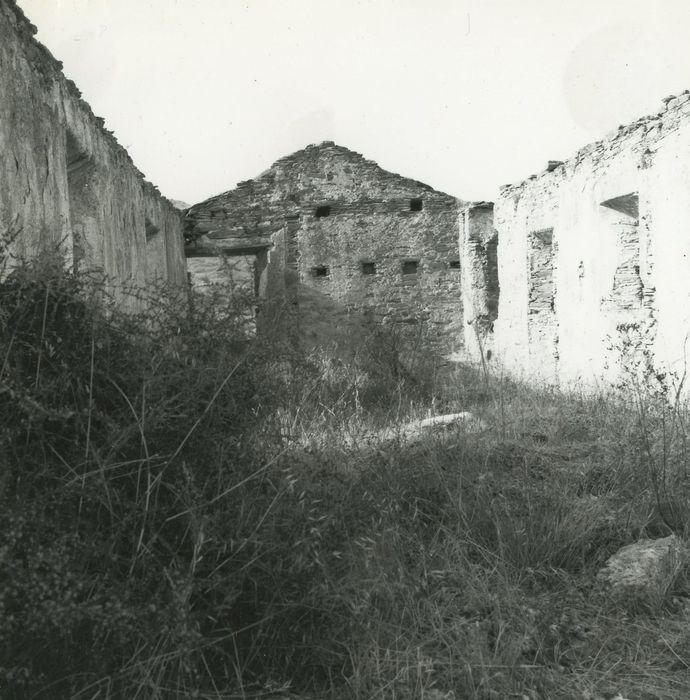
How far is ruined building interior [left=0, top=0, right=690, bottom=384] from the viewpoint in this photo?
559cm

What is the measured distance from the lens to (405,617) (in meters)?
2.79

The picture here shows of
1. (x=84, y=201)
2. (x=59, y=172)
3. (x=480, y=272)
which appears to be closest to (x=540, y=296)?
(x=480, y=272)

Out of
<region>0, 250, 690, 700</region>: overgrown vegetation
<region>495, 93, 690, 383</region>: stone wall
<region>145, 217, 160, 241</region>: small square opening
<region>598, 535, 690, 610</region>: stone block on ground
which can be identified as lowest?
<region>598, 535, 690, 610</region>: stone block on ground

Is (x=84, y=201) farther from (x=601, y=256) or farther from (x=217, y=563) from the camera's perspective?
(x=217, y=563)

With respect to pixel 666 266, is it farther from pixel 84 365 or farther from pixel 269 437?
pixel 84 365

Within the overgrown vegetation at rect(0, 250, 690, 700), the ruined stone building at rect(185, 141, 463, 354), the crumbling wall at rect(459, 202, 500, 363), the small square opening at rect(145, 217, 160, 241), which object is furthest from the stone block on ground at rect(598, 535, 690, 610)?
the ruined stone building at rect(185, 141, 463, 354)

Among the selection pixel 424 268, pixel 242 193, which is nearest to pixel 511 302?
pixel 424 268

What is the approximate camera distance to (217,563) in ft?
7.37

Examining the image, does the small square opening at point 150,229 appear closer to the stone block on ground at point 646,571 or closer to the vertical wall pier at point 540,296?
the vertical wall pier at point 540,296

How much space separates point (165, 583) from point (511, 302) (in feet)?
29.8

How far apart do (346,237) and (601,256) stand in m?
5.24

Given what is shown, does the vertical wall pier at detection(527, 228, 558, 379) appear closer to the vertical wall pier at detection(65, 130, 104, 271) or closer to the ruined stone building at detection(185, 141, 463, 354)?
the ruined stone building at detection(185, 141, 463, 354)

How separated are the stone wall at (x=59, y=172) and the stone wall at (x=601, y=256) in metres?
4.26

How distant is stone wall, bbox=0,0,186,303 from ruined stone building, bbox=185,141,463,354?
3162mm
